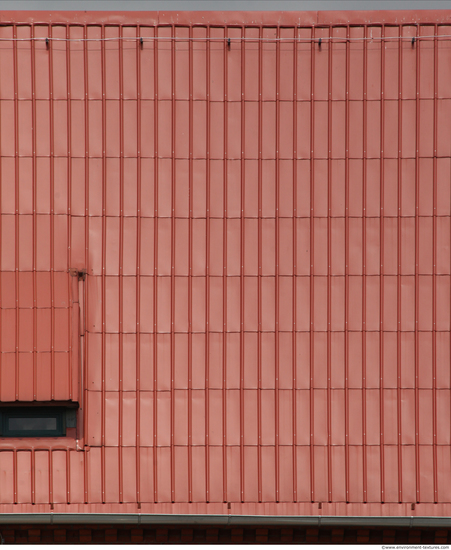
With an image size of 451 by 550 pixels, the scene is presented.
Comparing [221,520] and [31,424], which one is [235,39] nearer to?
[31,424]

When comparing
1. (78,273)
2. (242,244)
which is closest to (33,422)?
(78,273)

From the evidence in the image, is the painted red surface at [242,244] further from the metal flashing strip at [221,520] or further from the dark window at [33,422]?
the dark window at [33,422]

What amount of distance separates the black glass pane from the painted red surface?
1.58ft

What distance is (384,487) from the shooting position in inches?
367

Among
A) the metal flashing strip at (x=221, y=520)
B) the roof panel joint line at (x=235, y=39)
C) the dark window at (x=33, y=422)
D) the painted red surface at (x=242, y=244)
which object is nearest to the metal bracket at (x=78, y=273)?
the painted red surface at (x=242, y=244)

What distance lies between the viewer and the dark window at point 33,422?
9.45m

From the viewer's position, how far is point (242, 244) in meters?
9.35

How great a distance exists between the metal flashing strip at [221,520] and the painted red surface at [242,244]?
181mm

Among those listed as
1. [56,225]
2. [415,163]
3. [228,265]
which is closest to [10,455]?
[56,225]

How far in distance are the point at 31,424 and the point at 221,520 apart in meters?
4.16

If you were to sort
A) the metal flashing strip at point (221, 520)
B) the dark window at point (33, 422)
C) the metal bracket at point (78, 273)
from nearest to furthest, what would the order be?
the metal flashing strip at point (221, 520), the metal bracket at point (78, 273), the dark window at point (33, 422)

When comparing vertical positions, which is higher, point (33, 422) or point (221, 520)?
point (33, 422)

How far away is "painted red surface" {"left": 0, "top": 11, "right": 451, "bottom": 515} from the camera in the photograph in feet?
30.4

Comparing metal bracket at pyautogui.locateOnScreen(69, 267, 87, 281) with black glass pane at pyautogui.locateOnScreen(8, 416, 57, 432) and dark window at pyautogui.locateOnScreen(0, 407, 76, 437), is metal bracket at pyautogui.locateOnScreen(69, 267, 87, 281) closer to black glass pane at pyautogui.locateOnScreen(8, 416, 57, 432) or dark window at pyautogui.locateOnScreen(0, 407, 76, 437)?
dark window at pyautogui.locateOnScreen(0, 407, 76, 437)
